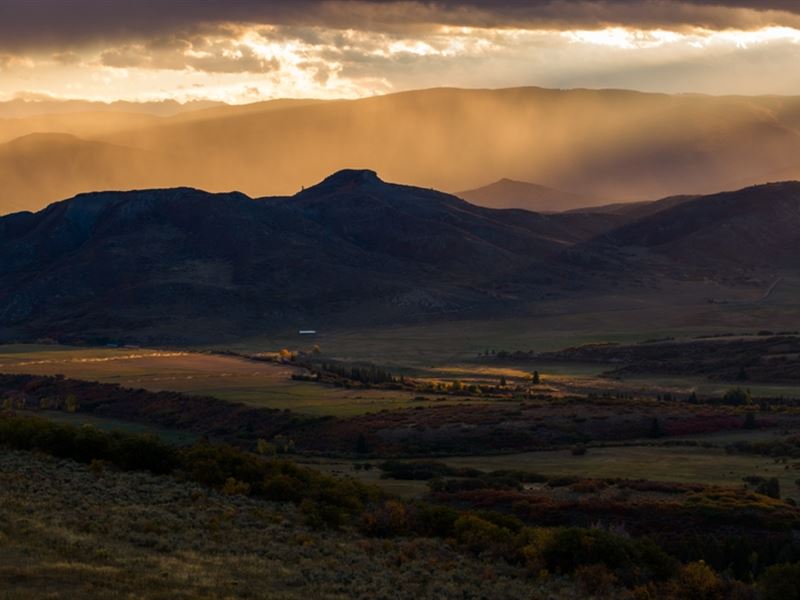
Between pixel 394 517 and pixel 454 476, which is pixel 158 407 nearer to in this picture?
pixel 454 476

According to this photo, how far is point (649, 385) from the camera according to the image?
132500 mm

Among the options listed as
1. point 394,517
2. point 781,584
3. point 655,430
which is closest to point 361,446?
point 655,430

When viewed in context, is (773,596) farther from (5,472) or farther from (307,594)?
(5,472)

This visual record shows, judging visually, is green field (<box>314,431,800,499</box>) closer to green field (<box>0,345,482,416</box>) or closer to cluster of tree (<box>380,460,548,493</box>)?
cluster of tree (<box>380,460,548,493</box>)

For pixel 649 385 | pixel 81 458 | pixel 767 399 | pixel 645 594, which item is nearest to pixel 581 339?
pixel 649 385

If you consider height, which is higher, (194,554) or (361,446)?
(194,554)

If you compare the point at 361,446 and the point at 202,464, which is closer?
the point at 202,464

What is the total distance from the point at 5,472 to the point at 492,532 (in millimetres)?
16117

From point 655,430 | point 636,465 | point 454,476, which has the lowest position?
point 454,476

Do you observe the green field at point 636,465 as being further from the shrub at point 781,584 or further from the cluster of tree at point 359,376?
the cluster of tree at point 359,376

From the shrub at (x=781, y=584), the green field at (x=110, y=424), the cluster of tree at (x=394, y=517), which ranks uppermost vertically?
the cluster of tree at (x=394, y=517)

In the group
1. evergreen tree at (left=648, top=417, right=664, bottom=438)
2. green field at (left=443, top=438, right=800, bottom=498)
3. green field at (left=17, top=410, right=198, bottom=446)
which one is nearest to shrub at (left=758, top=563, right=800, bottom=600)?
green field at (left=443, top=438, right=800, bottom=498)

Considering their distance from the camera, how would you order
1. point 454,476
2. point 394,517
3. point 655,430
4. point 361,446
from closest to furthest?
1. point 394,517
2. point 454,476
3. point 361,446
4. point 655,430

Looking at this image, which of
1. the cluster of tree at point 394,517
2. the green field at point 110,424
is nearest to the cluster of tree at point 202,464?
the cluster of tree at point 394,517
